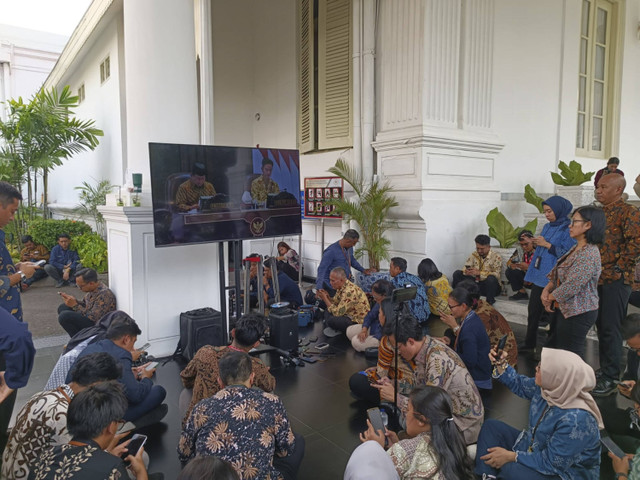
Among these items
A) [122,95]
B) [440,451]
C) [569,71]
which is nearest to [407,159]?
[569,71]

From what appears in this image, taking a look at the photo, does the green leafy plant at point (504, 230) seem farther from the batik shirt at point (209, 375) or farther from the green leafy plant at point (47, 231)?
the green leafy plant at point (47, 231)

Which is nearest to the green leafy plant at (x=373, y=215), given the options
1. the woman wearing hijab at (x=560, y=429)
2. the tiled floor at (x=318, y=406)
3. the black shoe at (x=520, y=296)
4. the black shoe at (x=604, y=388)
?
the black shoe at (x=520, y=296)

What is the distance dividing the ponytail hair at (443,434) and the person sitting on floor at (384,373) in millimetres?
983

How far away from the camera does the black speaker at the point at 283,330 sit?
4695mm

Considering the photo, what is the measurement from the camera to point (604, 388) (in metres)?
3.84

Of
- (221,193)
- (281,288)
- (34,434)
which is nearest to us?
(34,434)

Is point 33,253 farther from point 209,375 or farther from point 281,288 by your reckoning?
point 209,375

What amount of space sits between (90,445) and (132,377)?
144 centimetres

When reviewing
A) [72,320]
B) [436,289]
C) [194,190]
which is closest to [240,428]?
[194,190]

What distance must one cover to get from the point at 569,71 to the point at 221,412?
9300mm

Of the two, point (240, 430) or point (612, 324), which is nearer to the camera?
point (240, 430)

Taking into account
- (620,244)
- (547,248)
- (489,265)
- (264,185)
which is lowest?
(489,265)

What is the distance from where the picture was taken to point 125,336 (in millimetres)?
3039

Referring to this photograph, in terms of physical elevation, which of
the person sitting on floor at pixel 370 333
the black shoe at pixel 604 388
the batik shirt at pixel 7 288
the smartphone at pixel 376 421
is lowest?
the black shoe at pixel 604 388
